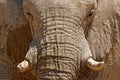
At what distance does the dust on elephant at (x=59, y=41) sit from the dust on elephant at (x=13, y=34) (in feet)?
0.99

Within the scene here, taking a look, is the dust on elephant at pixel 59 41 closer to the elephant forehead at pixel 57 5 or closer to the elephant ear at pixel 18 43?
the elephant forehead at pixel 57 5

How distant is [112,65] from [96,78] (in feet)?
0.97

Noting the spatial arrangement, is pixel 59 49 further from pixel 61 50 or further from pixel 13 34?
pixel 13 34

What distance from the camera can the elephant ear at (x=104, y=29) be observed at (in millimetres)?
8938

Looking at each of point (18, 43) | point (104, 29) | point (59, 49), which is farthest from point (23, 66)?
point (104, 29)

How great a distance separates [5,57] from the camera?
9203 mm

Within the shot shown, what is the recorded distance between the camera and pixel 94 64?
8438 mm

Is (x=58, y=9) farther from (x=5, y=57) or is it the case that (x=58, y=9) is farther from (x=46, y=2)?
(x=5, y=57)

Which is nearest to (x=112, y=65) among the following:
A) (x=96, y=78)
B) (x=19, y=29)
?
(x=96, y=78)

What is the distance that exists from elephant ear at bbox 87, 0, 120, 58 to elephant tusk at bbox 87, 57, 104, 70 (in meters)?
0.45

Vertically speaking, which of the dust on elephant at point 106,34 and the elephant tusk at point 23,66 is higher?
the dust on elephant at point 106,34

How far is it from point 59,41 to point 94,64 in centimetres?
34

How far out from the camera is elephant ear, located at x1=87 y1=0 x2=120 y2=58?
894 cm

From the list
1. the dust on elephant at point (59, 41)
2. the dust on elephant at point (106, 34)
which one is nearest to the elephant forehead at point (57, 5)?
the dust on elephant at point (59, 41)
